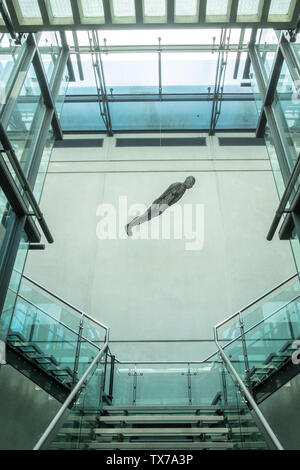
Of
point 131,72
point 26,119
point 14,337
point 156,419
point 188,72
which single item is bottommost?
point 156,419

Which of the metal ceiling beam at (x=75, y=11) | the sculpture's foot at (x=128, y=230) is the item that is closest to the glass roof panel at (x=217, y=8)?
the metal ceiling beam at (x=75, y=11)

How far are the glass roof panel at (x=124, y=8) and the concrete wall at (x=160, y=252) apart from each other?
7047 millimetres

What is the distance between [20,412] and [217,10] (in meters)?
7.11

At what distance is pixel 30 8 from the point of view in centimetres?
442

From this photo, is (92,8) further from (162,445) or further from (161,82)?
(161,82)

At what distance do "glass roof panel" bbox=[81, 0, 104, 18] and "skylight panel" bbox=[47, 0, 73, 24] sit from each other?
0.51 feet

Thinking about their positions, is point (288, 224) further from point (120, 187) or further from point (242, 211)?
point (120, 187)

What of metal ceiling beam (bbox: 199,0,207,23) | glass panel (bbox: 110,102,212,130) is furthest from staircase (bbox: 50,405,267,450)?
glass panel (bbox: 110,102,212,130)

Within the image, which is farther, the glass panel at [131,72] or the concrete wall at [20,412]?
the glass panel at [131,72]

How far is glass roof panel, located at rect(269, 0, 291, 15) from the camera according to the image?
4309 millimetres

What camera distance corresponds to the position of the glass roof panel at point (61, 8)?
4.41 metres

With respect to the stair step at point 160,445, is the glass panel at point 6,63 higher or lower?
higher

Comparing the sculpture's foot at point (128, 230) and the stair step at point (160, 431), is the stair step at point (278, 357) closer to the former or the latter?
the stair step at point (160, 431)

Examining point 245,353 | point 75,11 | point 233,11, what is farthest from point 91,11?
point 245,353
